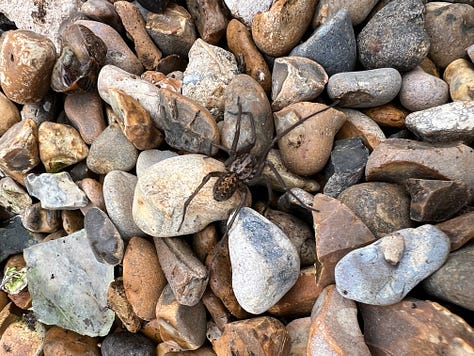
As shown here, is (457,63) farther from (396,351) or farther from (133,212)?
(133,212)

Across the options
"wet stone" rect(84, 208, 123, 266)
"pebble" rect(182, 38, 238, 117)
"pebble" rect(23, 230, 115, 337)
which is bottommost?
"pebble" rect(23, 230, 115, 337)

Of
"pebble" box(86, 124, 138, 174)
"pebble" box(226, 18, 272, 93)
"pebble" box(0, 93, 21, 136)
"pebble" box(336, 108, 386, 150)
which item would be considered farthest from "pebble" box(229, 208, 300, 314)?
"pebble" box(0, 93, 21, 136)

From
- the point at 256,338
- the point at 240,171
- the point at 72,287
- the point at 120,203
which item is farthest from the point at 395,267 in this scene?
the point at 72,287

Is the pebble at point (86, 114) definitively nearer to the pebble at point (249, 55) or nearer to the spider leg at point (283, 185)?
the pebble at point (249, 55)

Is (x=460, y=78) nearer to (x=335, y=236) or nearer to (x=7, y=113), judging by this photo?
(x=335, y=236)

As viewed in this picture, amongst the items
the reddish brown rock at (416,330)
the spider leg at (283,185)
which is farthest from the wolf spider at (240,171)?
the reddish brown rock at (416,330)

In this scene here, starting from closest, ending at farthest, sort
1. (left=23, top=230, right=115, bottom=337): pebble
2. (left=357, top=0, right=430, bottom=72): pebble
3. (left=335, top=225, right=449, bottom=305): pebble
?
(left=335, top=225, right=449, bottom=305): pebble < (left=357, top=0, right=430, bottom=72): pebble < (left=23, top=230, right=115, bottom=337): pebble

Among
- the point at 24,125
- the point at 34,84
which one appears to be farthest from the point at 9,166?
the point at 34,84

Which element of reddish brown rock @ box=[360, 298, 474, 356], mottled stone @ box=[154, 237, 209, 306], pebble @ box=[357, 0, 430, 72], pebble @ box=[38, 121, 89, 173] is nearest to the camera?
reddish brown rock @ box=[360, 298, 474, 356]

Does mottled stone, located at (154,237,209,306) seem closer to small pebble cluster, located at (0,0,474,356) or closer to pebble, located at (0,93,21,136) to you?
small pebble cluster, located at (0,0,474,356)
